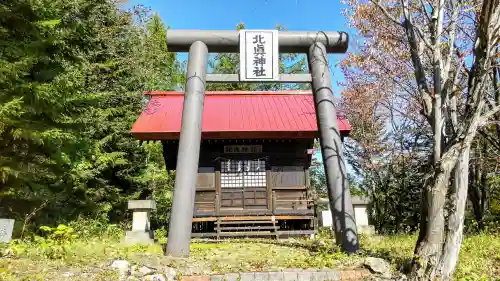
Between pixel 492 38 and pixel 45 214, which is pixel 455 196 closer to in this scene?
pixel 492 38

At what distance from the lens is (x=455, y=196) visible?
484 centimetres

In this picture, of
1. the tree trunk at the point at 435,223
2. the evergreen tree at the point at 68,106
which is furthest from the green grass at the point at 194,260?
the evergreen tree at the point at 68,106

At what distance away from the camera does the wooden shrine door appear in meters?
12.1

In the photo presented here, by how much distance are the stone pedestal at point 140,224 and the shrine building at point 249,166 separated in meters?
2.60

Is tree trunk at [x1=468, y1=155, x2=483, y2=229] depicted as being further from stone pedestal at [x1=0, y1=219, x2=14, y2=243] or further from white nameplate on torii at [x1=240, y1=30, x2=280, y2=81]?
stone pedestal at [x1=0, y1=219, x2=14, y2=243]

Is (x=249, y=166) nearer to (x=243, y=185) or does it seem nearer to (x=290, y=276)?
(x=243, y=185)

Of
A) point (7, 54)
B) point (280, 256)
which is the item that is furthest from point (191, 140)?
point (7, 54)

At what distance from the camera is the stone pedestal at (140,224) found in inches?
342

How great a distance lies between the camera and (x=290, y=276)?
15.5ft

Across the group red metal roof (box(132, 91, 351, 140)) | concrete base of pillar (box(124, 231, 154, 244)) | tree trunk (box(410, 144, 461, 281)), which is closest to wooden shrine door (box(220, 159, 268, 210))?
red metal roof (box(132, 91, 351, 140))

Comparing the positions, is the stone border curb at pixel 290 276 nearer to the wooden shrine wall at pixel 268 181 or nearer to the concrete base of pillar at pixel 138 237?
the concrete base of pillar at pixel 138 237

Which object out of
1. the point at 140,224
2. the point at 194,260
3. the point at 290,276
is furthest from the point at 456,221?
the point at 140,224

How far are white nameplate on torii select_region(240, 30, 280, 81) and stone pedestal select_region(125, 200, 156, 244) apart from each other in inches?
175

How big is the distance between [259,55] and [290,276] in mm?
4410
